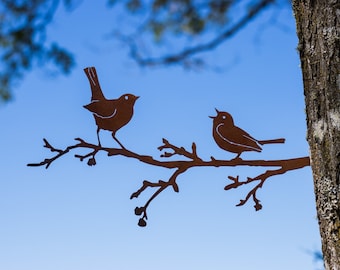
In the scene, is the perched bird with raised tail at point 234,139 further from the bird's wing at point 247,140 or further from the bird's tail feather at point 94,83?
the bird's tail feather at point 94,83

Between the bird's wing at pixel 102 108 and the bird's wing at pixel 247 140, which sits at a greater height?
the bird's wing at pixel 102 108

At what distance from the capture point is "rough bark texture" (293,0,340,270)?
0.71 meters

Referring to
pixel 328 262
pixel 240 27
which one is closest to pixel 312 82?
pixel 328 262

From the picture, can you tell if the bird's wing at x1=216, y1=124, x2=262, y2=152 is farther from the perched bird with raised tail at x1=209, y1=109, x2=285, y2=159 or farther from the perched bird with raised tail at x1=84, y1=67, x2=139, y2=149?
the perched bird with raised tail at x1=84, y1=67, x2=139, y2=149

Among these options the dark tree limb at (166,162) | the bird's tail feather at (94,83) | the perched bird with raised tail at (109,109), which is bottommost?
the dark tree limb at (166,162)

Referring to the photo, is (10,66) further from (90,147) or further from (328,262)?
(328,262)

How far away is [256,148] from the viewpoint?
2.80 ft

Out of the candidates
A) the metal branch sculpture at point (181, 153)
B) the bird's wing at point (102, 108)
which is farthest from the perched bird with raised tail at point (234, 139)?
the bird's wing at point (102, 108)

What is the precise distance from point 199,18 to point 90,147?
1.67 m

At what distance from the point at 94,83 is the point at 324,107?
1.12ft

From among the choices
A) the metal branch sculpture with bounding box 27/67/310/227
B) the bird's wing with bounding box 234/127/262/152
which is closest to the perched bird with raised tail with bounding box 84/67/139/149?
the metal branch sculpture with bounding box 27/67/310/227

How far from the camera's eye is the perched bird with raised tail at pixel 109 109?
0.87 metres

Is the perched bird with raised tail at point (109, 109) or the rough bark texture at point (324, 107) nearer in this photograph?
the rough bark texture at point (324, 107)

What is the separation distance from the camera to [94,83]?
2.87 feet
